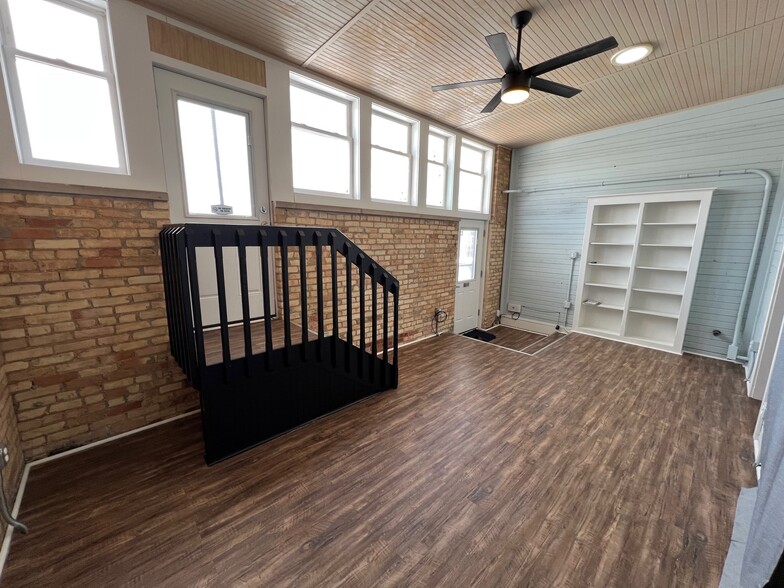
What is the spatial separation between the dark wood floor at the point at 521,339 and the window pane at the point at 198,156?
492cm

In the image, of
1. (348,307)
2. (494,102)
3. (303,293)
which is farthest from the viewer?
(494,102)

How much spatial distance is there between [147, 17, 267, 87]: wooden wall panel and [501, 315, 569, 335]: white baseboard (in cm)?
590

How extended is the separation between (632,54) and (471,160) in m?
2.87

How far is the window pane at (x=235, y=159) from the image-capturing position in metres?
2.85

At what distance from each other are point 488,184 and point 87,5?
17.9 feet

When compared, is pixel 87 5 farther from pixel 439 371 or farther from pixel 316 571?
pixel 439 371

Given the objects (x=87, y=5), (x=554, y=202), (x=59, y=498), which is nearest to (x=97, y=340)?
(x=59, y=498)

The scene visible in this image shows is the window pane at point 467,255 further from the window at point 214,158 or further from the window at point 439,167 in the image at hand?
the window at point 214,158

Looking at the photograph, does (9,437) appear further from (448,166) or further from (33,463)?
(448,166)

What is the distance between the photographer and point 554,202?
5.70 meters

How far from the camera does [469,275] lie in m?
5.94

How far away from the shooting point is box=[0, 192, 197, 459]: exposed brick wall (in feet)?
6.69

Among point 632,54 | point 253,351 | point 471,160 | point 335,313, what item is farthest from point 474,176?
point 253,351

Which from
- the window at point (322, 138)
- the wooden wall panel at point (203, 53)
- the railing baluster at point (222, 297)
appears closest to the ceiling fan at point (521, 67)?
the window at point (322, 138)
